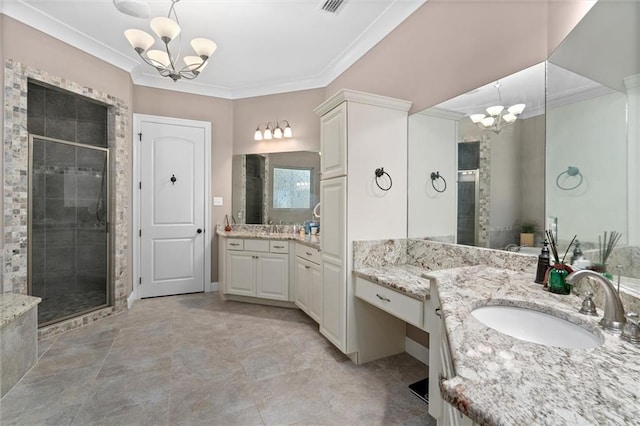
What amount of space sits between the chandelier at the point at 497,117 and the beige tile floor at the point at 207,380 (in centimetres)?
176

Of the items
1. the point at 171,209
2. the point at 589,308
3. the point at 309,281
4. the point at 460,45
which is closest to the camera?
the point at 589,308

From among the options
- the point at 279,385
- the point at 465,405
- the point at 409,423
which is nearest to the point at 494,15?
the point at 465,405

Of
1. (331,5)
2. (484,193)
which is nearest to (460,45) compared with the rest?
(484,193)

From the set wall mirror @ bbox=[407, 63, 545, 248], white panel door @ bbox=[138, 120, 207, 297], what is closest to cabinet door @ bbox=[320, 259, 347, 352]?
wall mirror @ bbox=[407, 63, 545, 248]

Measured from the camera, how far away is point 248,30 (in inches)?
111

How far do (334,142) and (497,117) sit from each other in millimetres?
1109

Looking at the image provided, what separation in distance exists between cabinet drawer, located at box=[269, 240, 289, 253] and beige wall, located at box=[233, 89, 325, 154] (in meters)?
1.28

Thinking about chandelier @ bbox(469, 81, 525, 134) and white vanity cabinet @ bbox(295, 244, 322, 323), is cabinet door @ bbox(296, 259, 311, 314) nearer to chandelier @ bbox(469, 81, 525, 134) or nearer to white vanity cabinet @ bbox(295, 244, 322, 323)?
white vanity cabinet @ bbox(295, 244, 322, 323)

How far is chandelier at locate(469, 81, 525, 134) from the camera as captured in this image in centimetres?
167

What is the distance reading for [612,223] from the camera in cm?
116

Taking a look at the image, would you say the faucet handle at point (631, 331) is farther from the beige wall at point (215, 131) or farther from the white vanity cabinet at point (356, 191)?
the beige wall at point (215, 131)

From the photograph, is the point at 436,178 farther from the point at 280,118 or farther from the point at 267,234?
the point at 280,118

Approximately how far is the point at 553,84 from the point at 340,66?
2.36 meters

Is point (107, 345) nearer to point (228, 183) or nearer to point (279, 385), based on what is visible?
point (279, 385)
